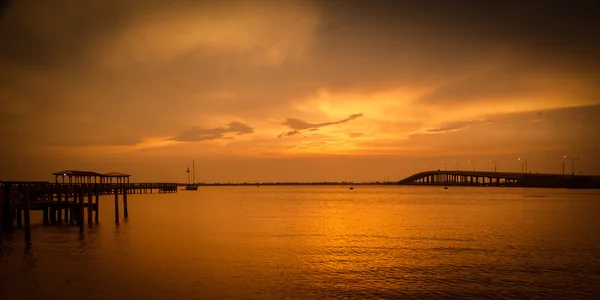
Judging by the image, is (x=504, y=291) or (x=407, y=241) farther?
(x=407, y=241)

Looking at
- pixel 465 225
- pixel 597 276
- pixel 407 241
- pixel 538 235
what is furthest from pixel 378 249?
pixel 465 225

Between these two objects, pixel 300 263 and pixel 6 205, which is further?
pixel 6 205

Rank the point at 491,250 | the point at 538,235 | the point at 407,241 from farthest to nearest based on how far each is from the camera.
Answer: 1. the point at 538,235
2. the point at 407,241
3. the point at 491,250

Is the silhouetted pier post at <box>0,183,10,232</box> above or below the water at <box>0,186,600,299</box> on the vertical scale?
above

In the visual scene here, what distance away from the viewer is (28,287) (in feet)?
59.5

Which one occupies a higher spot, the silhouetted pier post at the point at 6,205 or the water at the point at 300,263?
the silhouetted pier post at the point at 6,205

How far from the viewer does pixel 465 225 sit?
4194cm

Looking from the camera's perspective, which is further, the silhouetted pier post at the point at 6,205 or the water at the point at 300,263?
the silhouetted pier post at the point at 6,205

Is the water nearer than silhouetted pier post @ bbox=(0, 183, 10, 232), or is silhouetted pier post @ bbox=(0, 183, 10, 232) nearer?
the water

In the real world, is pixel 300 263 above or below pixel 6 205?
below

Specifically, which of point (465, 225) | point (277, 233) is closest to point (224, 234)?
point (277, 233)

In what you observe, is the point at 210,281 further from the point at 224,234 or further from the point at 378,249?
the point at 224,234

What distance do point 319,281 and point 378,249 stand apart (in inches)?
378

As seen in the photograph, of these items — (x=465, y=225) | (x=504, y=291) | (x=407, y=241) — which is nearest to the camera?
(x=504, y=291)
